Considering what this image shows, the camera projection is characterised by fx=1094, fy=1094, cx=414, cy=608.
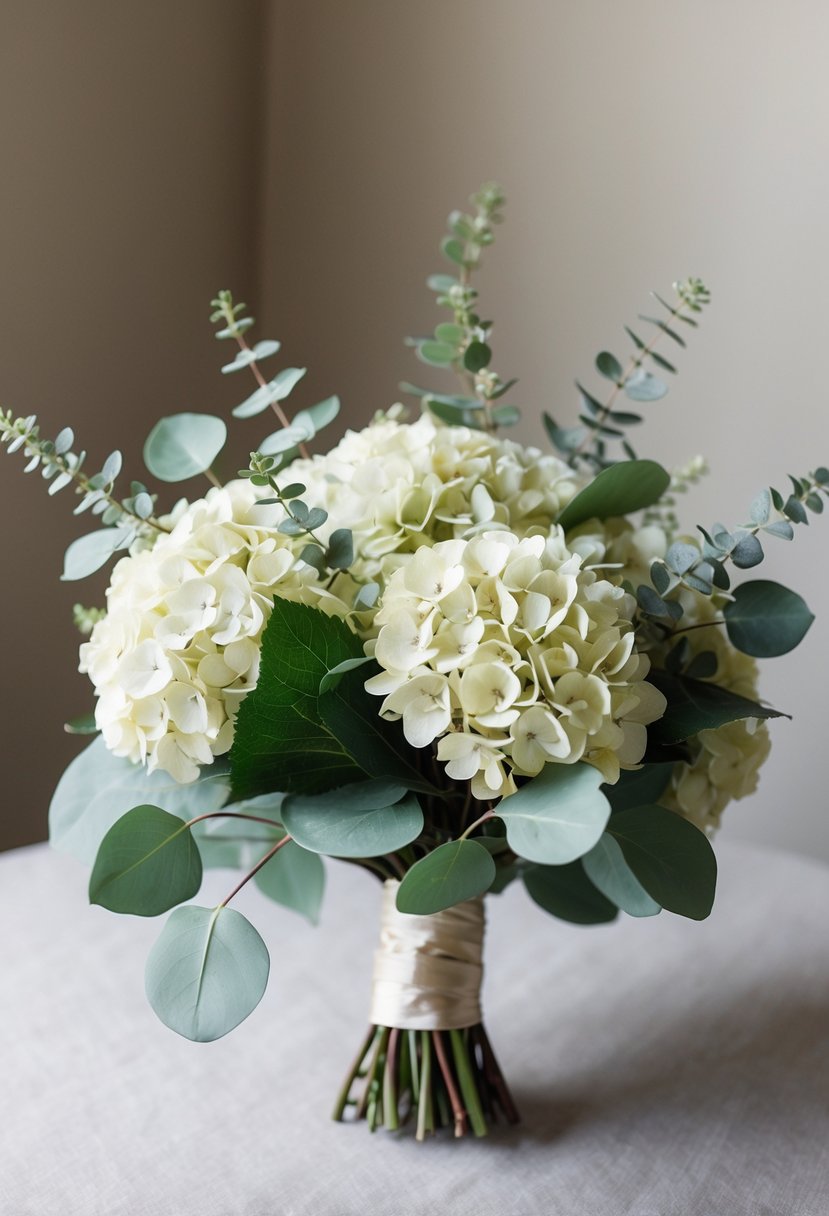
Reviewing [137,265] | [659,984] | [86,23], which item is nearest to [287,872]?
[659,984]

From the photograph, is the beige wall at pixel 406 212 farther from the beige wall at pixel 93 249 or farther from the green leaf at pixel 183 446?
the green leaf at pixel 183 446

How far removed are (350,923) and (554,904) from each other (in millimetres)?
306

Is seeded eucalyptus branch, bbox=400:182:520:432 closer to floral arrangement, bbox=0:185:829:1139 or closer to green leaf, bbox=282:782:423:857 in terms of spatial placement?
floral arrangement, bbox=0:185:829:1139

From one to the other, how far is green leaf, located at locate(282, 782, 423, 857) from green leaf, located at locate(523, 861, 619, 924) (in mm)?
203

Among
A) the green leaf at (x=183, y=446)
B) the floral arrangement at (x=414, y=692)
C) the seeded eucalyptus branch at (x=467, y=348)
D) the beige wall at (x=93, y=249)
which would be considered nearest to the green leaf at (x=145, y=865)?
the floral arrangement at (x=414, y=692)

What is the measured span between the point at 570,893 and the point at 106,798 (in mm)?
337

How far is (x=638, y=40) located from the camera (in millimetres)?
1318

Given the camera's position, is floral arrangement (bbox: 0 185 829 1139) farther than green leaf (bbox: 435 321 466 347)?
No

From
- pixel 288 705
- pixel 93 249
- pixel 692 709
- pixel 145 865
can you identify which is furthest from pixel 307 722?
pixel 93 249

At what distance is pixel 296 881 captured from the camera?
863mm

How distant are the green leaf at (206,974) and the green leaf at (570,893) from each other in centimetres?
27

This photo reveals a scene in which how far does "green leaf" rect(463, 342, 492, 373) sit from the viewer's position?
2.45ft

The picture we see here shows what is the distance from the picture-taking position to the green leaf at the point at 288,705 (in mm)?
573

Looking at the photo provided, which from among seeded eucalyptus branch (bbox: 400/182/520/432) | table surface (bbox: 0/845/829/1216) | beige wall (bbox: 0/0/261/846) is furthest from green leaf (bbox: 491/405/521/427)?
beige wall (bbox: 0/0/261/846)
